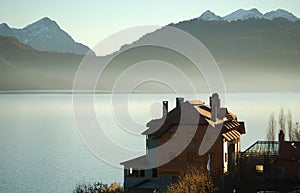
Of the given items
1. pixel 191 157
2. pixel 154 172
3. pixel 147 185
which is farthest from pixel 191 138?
pixel 147 185

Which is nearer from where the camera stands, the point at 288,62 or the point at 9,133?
the point at 9,133

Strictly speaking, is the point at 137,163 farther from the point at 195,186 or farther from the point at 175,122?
the point at 195,186

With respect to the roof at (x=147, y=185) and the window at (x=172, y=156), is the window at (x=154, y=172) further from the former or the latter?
→ the window at (x=172, y=156)

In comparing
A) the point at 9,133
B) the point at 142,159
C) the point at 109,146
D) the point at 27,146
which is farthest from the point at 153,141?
the point at 9,133

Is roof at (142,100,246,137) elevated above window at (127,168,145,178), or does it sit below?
above

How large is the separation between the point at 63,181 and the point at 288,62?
509 ft

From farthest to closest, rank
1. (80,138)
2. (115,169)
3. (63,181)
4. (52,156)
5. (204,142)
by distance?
1. (80,138)
2. (52,156)
3. (115,169)
4. (63,181)
5. (204,142)

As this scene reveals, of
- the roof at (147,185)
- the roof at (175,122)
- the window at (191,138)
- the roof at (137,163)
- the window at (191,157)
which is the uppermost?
the roof at (175,122)

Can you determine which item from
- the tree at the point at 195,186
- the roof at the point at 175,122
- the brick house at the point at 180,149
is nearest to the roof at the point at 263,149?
the roof at the point at 175,122

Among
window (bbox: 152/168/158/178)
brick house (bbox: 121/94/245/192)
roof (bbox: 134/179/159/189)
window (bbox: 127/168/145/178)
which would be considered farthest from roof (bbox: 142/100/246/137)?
roof (bbox: 134/179/159/189)

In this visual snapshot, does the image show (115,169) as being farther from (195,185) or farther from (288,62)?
(288,62)

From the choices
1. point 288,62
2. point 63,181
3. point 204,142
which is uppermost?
point 288,62

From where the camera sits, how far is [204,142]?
3603cm

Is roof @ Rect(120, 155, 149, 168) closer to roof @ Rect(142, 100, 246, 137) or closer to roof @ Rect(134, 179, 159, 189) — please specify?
roof @ Rect(134, 179, 159, 189)
